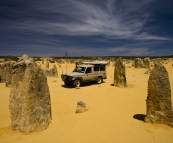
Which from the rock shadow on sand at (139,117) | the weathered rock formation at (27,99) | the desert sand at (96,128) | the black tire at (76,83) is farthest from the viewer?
the black tire at (76,83)

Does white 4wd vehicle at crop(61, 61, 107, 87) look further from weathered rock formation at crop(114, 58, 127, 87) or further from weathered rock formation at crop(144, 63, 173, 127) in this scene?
weathered rock formation at crop(144, 63, 173, 127)

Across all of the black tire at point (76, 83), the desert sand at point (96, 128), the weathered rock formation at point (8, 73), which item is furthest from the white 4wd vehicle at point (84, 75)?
the desert sand at point (96, 128)

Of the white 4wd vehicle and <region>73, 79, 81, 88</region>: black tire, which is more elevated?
the white 4wd vehicle

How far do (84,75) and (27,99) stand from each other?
9.33 metres

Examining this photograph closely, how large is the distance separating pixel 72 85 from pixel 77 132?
27.9ft

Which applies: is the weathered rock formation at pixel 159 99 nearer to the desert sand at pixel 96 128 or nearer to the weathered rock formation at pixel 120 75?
the desert sand at pixel 96 128

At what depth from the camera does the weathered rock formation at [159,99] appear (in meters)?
5.56

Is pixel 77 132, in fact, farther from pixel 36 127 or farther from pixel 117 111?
pixel 117 111

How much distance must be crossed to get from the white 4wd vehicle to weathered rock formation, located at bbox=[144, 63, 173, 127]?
27.9ft

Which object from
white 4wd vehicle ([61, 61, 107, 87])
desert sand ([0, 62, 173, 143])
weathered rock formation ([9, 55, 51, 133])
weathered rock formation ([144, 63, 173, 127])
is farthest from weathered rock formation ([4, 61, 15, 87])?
weathered rock formation ([144, 63, 173, 127])

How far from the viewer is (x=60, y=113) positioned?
7.27 meters

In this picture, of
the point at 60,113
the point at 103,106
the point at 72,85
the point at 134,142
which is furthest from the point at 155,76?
the point at 72,85

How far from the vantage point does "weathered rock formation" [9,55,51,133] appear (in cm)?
527

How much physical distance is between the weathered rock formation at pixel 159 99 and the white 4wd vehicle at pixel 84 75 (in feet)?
27.9
